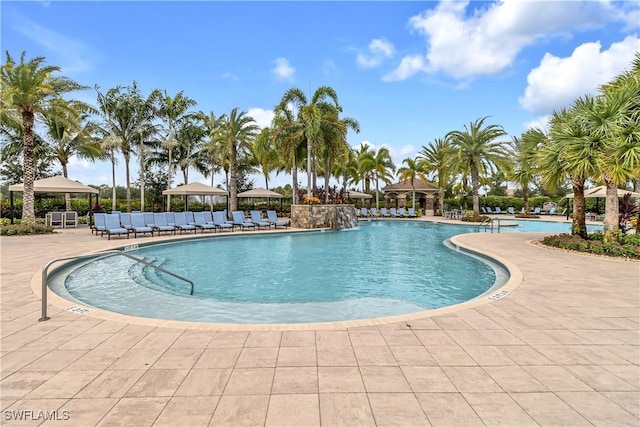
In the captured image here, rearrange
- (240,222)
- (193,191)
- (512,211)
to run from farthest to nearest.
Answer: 1. (512,211)
2. (193,191)
3. (240,222)

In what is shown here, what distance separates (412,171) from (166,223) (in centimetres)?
2616

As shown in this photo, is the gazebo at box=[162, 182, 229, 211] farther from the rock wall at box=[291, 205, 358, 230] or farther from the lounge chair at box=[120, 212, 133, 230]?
the rock wall at box=[291, 205, 358, 230]

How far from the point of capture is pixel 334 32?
47.4ft

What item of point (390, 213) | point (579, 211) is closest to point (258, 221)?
point (579, 211)

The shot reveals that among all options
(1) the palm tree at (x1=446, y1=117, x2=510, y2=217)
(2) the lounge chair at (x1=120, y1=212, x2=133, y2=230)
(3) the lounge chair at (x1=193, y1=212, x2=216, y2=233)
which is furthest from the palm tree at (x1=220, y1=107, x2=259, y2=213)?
(1) the palm tree at (x1=446, y1=117, x2=510, y2=217)

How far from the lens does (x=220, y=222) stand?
17.4 meters

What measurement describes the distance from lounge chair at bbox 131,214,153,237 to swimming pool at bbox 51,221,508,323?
2.31 metres

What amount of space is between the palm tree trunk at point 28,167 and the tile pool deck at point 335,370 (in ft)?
44.6

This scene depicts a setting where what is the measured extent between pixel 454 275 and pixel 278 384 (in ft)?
22.5

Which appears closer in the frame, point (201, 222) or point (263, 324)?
point (263, 324)

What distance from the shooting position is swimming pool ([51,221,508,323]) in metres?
5.69

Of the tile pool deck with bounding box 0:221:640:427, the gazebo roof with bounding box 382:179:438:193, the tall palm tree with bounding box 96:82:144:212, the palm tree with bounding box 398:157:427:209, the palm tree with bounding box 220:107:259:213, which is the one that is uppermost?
the tall palm tree with bounding box 96:82:144:212

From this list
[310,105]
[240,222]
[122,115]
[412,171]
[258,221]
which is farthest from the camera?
[412,171]

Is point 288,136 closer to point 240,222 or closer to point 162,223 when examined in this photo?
point 240,222
